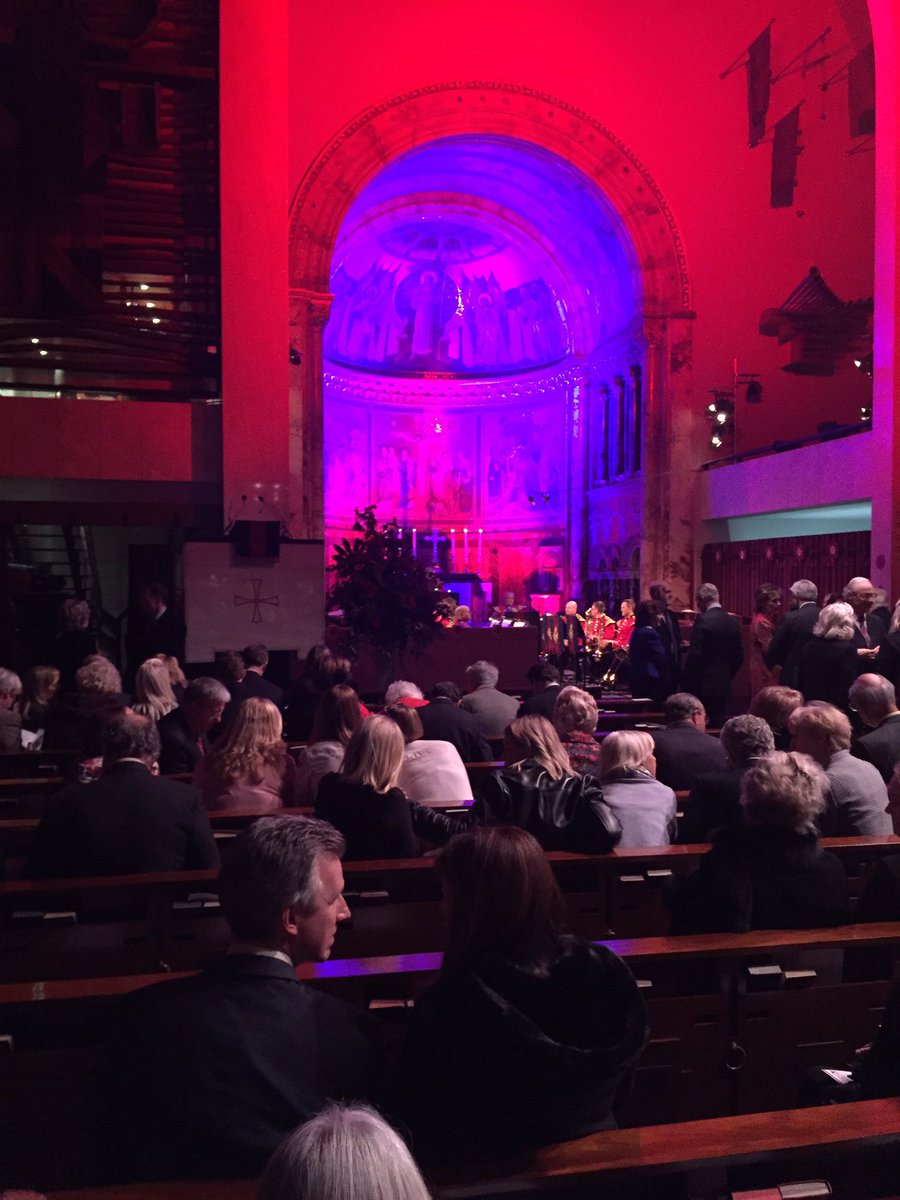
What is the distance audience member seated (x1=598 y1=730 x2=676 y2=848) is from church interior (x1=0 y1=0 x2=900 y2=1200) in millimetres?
331

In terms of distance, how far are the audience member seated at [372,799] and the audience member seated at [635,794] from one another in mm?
800

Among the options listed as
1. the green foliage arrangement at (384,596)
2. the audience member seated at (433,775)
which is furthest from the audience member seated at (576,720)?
the green foliage arrangement at (384,596)

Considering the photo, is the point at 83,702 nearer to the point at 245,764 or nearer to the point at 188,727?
the point at 188,727

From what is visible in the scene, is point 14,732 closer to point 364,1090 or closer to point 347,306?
point 364,1090

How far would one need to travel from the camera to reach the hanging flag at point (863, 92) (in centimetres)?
1388

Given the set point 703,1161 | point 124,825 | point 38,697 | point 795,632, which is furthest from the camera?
point 795,632

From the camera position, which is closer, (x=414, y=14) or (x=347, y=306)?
(x=414, y=14)

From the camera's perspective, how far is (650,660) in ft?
31.4

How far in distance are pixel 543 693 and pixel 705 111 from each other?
501 inches

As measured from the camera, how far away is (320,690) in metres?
7.18

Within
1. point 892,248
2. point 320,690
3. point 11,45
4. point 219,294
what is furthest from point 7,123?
point 892,248

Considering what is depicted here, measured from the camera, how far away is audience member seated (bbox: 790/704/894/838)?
4270 mm

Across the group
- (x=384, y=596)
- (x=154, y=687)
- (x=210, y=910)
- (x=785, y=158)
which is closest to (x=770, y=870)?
(x=210, y=910)

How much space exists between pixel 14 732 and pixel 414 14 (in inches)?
498
